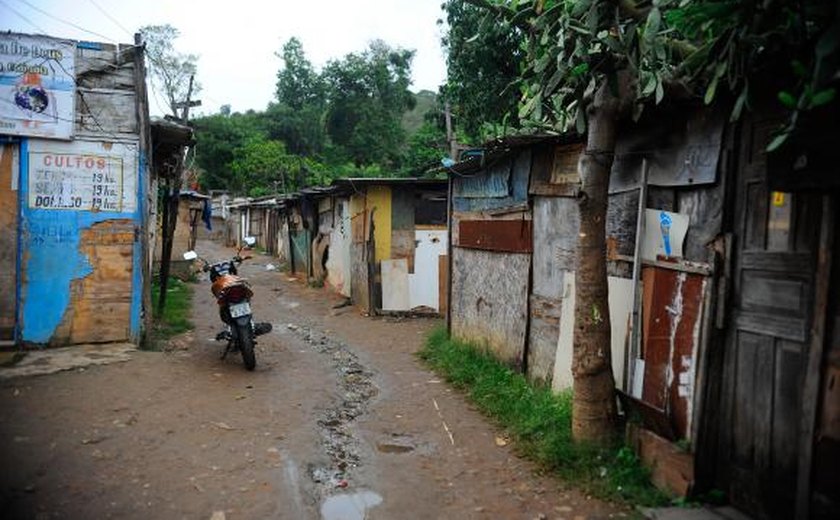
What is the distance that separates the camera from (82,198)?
8125 mm

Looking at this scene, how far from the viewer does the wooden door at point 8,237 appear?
25.5ft

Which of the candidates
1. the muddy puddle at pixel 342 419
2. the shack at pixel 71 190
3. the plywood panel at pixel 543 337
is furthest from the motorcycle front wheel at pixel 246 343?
the plywood panel at pixel 543 337

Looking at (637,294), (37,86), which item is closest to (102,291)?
(37,86)

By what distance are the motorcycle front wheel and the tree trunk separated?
4663mm

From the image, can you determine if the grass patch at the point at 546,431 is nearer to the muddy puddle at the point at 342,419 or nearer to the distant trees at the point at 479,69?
the muddy puddle at the point at 342,419

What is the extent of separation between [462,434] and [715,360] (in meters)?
2.69

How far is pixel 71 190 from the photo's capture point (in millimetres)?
8055

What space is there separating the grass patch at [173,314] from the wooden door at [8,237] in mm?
1907

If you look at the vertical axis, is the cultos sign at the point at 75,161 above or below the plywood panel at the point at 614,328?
above

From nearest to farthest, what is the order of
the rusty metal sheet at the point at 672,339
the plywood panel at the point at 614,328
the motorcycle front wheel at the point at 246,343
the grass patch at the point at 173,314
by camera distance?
1. the rusty metal sheet at the point at 672,339
2. the plywood panel at the point at 614,328
3. the motorcycle front wheel at the point at 246,343
4. the grass patch at the point at 173,314

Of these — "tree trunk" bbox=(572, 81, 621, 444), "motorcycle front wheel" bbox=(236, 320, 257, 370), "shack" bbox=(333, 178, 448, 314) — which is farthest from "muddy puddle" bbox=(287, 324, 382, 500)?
"shack" bbox=(333, 178, 448, 314)

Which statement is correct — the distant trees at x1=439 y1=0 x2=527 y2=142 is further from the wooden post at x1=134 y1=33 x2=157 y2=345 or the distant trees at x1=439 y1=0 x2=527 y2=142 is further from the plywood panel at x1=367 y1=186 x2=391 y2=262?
the wooden post at x1=134 y1=33 x2=157 y2=345

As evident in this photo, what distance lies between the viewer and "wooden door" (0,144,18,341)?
25.5 ft

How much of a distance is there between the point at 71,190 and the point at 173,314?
414cm
